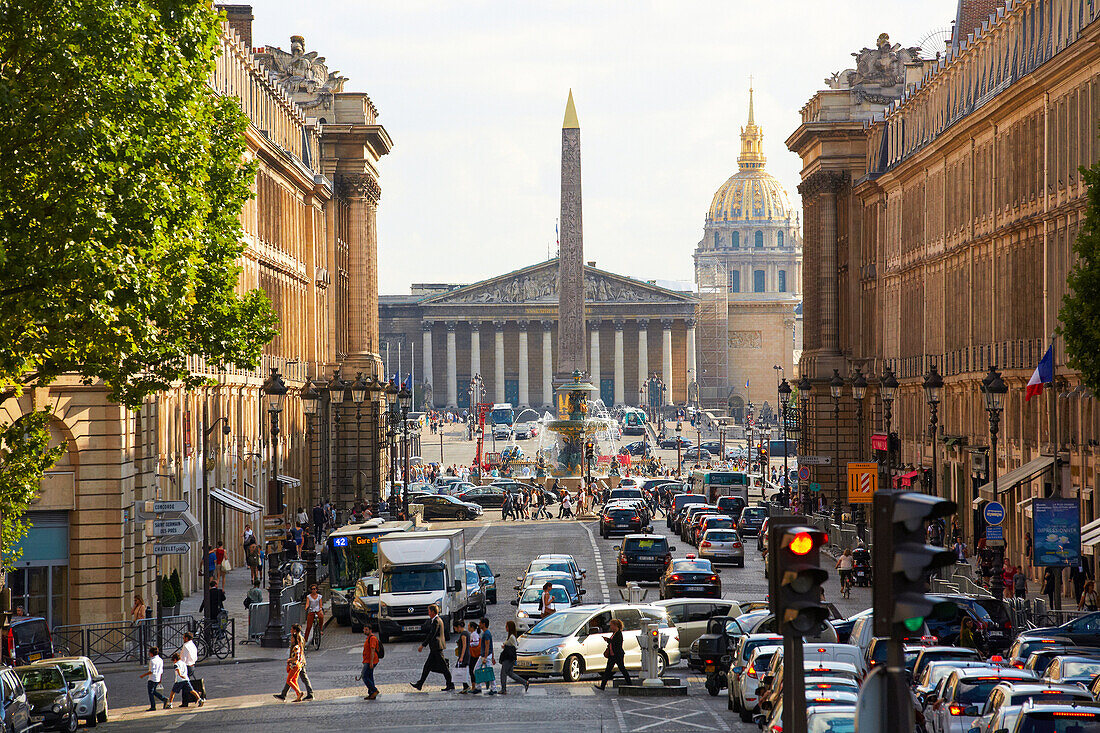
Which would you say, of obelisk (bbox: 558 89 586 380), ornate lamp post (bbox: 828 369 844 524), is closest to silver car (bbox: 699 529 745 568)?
ornate lamp post (bbox: 828 369 844 524)

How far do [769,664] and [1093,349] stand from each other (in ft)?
29.7

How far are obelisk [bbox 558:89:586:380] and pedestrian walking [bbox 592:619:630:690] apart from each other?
75.4 metres

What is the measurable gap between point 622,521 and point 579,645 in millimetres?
32951

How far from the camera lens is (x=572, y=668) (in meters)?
30.8

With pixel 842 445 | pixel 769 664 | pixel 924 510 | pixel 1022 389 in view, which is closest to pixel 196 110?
pixel 769 664

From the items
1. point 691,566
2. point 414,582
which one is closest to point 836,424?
point 691,566

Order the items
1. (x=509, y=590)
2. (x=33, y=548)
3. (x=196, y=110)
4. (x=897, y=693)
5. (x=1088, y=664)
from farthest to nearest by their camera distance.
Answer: (x=509, y=590) < (x=33, y=548) < (x=196, y=110) < (x=1088, y=664) < (x=897, y=693)

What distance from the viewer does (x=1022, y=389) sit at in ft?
159

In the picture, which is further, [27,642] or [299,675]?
[27,642]

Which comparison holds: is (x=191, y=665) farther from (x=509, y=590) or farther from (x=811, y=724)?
(x=509, y=590)

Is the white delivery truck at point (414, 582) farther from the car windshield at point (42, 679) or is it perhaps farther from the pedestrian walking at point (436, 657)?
the car windshield at point (42, 679)

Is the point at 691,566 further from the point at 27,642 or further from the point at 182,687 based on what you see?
the point at 27,642

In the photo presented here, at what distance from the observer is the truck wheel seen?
101 ft

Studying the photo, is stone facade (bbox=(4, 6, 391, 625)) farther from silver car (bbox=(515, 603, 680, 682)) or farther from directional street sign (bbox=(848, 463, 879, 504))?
directional street sign (bbox=(848, 463, 879, 504))
